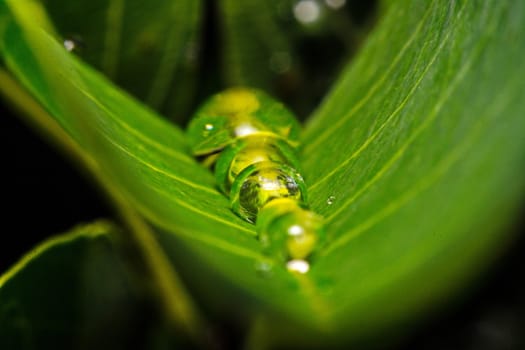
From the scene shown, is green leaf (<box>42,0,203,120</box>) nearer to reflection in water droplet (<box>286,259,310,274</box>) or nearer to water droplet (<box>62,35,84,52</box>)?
water droplet (<box>62,35,84,52</box>)

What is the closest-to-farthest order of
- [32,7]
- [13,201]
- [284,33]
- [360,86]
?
[32,7] → [360,86] → [13,201] → [284,33]

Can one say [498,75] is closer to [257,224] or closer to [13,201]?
[257,224]

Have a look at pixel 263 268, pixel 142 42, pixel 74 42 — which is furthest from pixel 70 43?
pixel 263 268

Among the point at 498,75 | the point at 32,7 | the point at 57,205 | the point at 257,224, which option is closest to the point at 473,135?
the point at 498,75

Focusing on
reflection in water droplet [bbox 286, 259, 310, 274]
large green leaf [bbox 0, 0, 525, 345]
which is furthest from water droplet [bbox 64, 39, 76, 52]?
reflection in water droplet [bbox 286, 259, 310, 274]

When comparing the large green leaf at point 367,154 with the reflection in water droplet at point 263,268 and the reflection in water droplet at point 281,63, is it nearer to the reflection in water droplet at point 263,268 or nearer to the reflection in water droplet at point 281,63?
the reflection in water droplet at point 263,268

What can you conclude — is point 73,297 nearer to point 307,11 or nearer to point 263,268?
point 263,268
